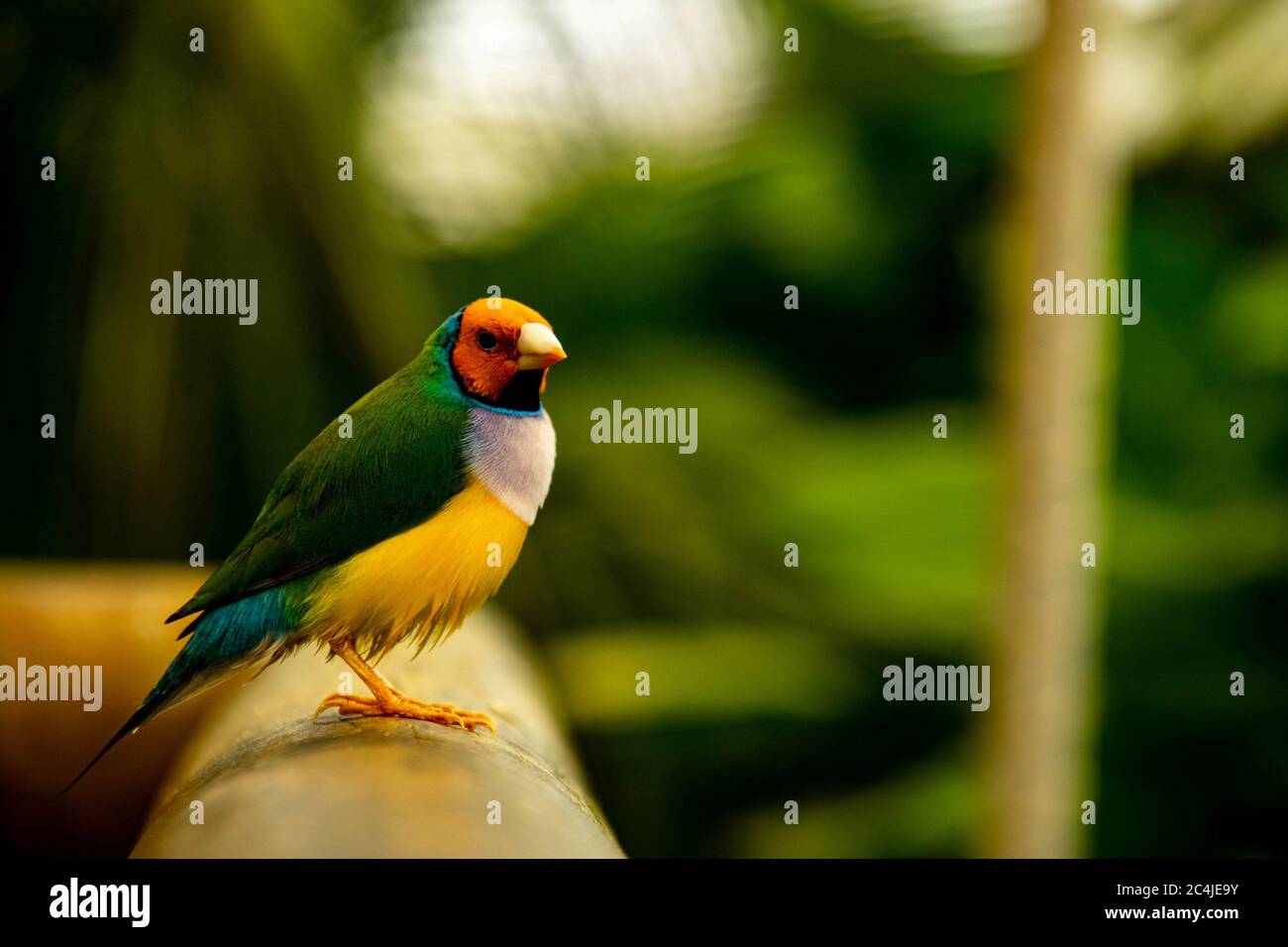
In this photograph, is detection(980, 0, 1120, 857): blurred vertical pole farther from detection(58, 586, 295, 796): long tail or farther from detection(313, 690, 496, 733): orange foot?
detection(58, 586, 295, 796): long tail

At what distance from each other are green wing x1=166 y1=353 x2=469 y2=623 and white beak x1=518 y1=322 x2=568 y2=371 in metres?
0.08

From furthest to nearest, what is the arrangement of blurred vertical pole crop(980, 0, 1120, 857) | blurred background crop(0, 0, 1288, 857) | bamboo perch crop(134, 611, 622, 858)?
blurred vertical pole crop(980, 0, 1120, 857) < blurred background crop(0, 0, 1288, 857) < bamboo perch crop(134, 611, 622, 858)

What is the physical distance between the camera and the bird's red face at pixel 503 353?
0.86 meters

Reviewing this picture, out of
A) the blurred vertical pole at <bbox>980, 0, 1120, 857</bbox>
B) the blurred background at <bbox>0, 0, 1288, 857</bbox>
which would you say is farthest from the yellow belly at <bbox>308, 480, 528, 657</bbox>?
the blurred vertical pole at <bbox>980, 0, 1120, 857</bbox>

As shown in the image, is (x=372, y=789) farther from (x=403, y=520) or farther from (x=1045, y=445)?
(x=1045, y=445)

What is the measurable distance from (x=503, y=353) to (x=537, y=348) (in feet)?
0.13

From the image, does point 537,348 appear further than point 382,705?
No

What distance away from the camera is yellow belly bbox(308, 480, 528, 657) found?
2.94 ft

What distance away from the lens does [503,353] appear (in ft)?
2.91

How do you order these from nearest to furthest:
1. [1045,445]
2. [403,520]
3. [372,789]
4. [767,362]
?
[372,789] → [403,520] → [1045,445] → [767,362]

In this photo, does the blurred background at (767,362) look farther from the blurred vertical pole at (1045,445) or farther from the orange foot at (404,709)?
the orange foot at (404,709)

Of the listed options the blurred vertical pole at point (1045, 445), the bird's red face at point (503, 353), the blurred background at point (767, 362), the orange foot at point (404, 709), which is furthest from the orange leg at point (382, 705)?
the blurred vertical pole at point (1045, 445)

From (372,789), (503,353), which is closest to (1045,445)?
(503,353)
